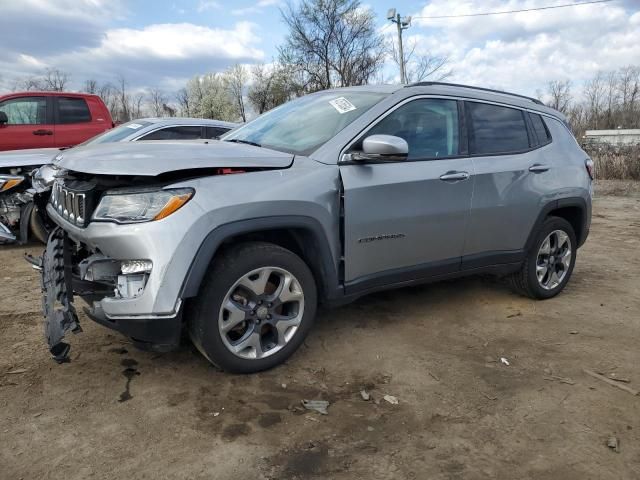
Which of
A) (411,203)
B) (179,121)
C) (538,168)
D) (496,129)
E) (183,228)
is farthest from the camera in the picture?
(179,121)

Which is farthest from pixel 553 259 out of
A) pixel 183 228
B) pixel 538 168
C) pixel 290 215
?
pixel 183 228

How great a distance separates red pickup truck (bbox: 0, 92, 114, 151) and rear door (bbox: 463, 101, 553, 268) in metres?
7.27

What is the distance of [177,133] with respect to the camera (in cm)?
687

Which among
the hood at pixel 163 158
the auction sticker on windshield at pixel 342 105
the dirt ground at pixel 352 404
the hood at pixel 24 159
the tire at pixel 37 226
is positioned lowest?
the dirt ground at pixel 352 404

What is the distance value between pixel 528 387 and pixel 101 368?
2565mm

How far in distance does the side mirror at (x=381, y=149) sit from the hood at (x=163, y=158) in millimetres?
451

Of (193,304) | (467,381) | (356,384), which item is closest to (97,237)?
(193,304)

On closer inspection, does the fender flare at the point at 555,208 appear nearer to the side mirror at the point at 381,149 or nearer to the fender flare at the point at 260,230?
the side mirror at the point at 381,149

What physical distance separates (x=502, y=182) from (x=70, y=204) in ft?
9.97

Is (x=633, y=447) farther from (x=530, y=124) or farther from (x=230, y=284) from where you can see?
(x=530, y=124)

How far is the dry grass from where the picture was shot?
1548 centimetres

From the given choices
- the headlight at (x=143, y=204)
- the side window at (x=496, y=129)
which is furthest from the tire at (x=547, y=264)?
the headlight at (x=143, y=204)

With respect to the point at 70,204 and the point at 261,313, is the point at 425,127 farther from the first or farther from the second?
the point at 70,204

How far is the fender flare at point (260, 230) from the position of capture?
2.73m
